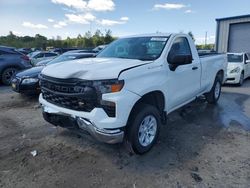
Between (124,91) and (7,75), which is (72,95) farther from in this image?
(7,75)

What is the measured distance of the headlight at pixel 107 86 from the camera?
324 centimetres

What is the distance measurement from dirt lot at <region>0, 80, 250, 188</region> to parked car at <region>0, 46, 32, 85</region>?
570cm

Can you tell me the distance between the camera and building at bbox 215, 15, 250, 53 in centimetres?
1964

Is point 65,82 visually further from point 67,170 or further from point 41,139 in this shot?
point 41,139

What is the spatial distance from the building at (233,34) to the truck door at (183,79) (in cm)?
1683

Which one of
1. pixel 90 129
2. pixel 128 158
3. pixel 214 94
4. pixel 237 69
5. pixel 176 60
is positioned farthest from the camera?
pixel 237 69

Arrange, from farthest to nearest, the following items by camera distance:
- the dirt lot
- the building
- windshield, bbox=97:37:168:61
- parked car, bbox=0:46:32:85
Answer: the building → parked car, bbox=0:46:32:85 → windshield, bbox=97:37:168:61 → the dirt lot

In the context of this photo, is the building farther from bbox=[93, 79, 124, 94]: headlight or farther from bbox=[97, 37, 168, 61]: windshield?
bbox=[93, 79, 124, 94]: headlight

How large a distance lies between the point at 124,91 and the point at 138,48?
1.57 m

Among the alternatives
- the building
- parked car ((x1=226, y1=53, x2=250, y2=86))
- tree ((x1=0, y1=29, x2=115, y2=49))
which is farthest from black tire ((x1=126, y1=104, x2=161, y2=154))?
tree ((x1=0, y1=29, x2=115, y2=49))

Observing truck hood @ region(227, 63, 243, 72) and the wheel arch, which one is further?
truck hood @ region(227, 63, 243, 72)

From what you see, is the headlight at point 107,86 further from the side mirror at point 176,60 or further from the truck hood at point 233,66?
the truck hood at point 233,66

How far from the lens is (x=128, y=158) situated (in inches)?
150

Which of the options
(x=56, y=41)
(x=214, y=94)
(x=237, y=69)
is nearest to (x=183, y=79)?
(x=214, y=94)
